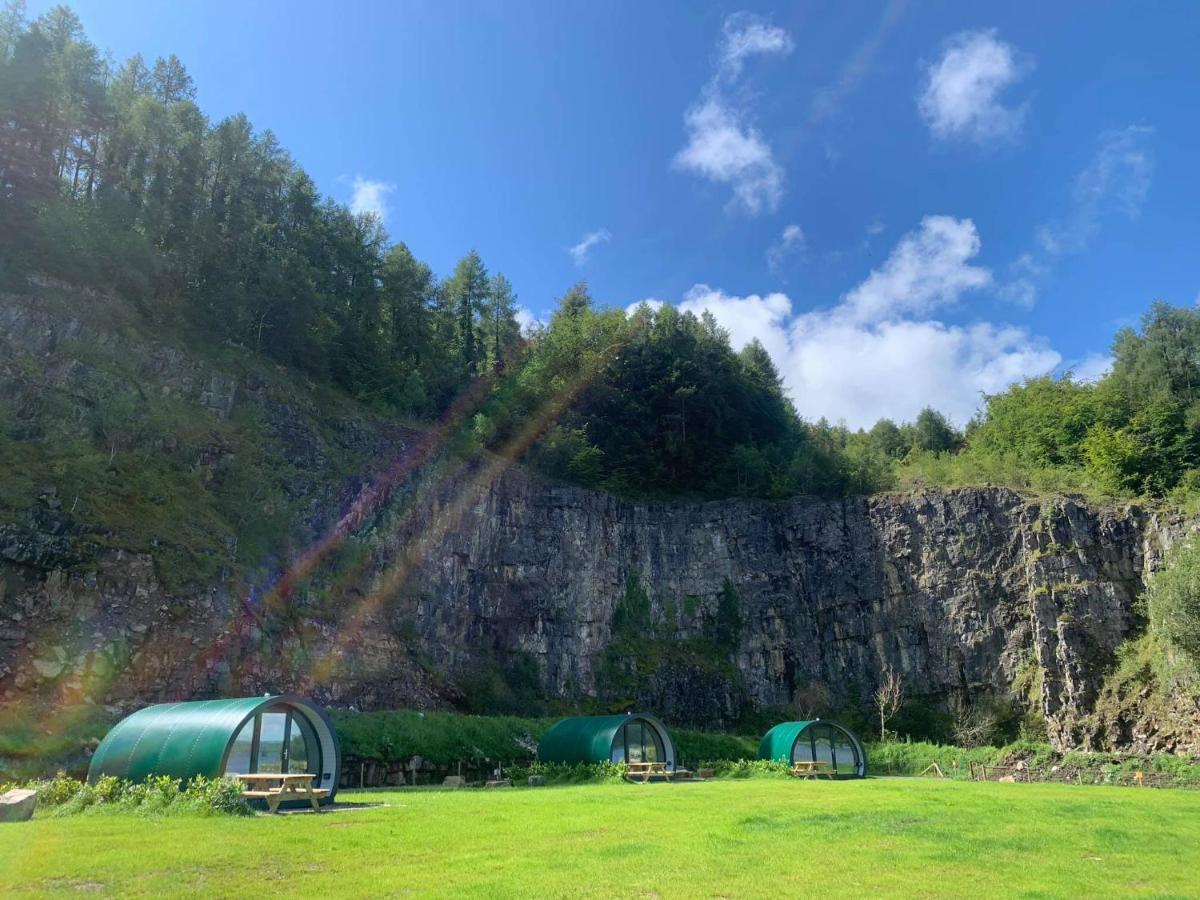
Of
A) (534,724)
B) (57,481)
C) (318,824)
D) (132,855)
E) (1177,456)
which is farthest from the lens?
(1177,456)

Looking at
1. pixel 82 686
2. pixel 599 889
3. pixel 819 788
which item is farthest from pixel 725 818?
pixel 82 686

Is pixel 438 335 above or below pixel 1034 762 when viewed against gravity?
above

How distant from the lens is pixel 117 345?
34.3 meters

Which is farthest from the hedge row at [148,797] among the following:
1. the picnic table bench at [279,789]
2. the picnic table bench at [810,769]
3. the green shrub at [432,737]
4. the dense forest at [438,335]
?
the dense forest at [438,335]

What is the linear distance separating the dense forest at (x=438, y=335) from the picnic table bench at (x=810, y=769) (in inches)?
954

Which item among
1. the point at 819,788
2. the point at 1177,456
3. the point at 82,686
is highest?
the point at 1177,456

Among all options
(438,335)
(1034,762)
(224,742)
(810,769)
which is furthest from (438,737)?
(438,335)

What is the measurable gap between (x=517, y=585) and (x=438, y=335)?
79.1 ft

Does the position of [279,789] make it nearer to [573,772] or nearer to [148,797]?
[148,797]

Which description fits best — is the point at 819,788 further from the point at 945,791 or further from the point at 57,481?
the point at 57,481

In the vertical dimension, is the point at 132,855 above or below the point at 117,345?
below

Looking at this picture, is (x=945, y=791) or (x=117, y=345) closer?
(x=945, y=791)

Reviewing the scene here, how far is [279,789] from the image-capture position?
51.5 ft

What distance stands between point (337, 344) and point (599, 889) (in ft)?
140
